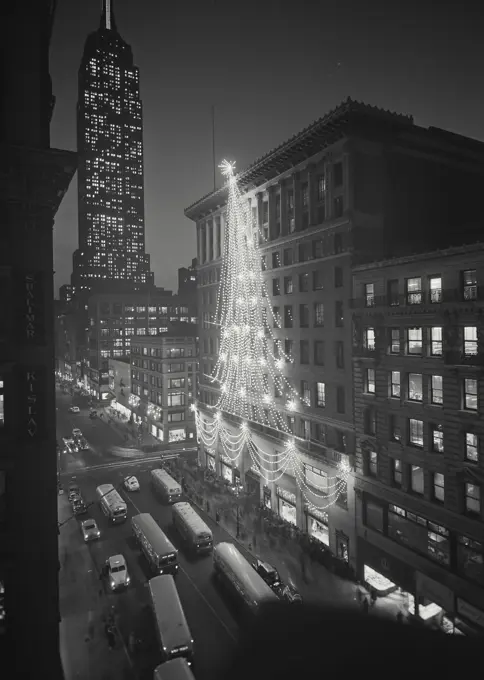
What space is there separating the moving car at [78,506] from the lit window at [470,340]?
113 ft

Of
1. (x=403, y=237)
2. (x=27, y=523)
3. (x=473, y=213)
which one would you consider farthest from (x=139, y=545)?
(x=473, y=213)

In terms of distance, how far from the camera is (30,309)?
64.4 feet

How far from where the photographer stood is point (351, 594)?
102ft

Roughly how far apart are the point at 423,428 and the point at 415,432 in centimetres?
94

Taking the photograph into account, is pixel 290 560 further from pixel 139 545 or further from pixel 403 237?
pixel 403 237

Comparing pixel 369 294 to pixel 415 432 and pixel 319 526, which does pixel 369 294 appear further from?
pixel 319 526

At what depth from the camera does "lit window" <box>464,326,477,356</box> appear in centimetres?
2567

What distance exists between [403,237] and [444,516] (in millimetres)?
22470

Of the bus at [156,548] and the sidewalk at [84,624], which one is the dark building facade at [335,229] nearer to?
the bus at [156,548]

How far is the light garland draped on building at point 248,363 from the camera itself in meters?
43.5

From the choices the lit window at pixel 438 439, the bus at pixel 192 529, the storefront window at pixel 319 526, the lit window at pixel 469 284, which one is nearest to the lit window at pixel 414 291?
the lit window at pixel 469 284

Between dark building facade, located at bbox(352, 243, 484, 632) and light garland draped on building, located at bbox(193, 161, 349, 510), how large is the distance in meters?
7.64

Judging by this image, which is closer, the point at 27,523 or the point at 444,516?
the point at 27,523

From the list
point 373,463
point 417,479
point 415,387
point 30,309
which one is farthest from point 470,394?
point 30,309
